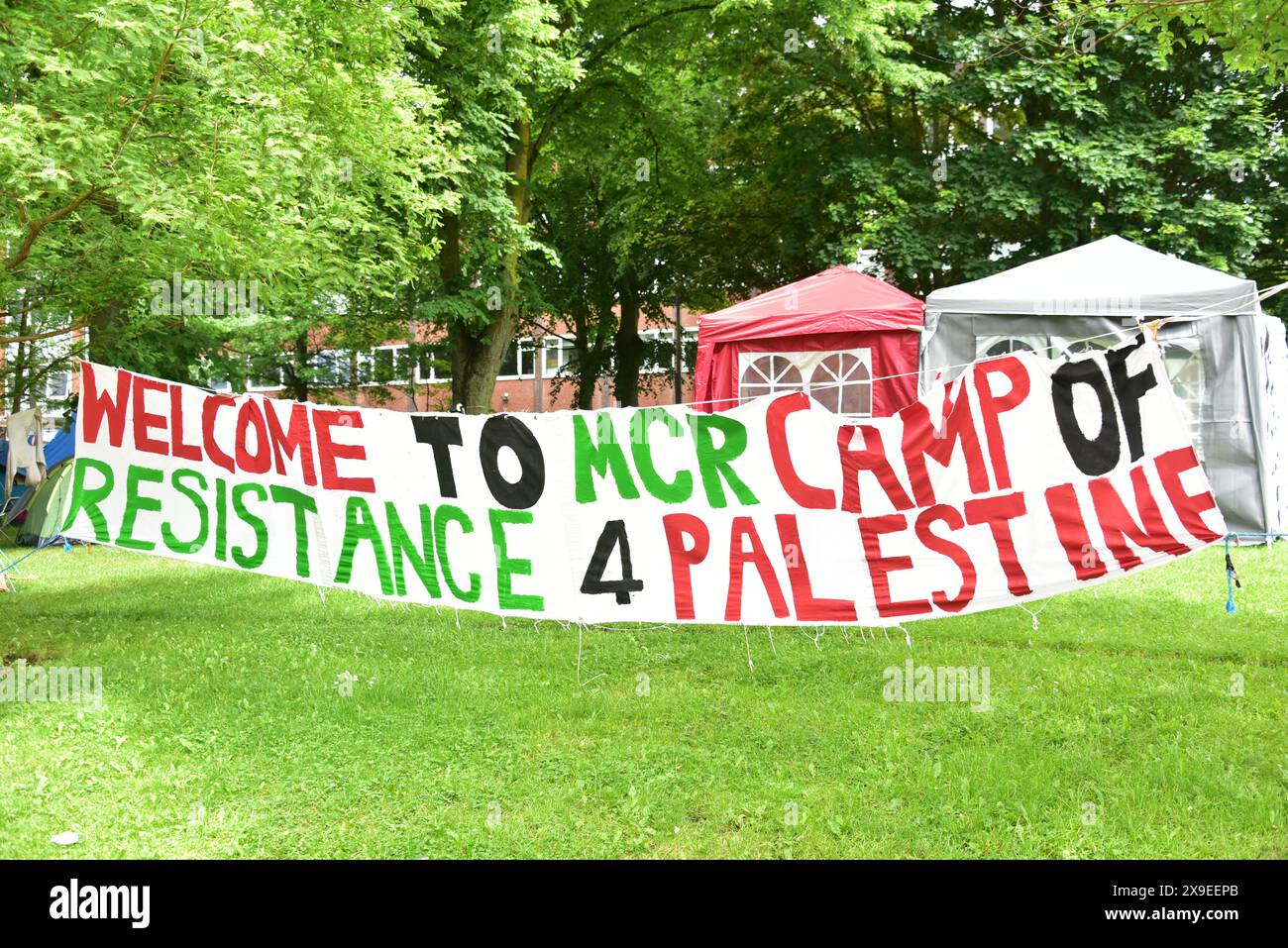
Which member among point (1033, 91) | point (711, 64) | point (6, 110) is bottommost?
point (6, 110)

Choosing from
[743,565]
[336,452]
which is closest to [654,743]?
[743,565]

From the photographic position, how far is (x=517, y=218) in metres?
23.5

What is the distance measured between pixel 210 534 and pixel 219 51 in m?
4.21

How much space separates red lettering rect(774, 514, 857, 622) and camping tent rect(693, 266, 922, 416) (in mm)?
6740

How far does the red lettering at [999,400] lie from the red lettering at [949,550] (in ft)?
1.27

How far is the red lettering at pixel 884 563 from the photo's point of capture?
738 cm

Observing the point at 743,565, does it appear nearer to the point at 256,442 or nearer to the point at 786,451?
the point at 786,451

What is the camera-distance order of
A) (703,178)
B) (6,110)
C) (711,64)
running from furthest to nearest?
(703,178)
(711,64)
(6,110)

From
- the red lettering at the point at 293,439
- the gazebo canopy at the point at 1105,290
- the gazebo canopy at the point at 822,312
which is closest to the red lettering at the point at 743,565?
the red lettering at the point at 293,439

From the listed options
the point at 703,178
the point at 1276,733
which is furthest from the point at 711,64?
the point at 1276,733

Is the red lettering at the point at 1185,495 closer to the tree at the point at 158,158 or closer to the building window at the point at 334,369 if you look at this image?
the tree at the point at 158,158

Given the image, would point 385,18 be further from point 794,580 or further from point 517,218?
point 794,580

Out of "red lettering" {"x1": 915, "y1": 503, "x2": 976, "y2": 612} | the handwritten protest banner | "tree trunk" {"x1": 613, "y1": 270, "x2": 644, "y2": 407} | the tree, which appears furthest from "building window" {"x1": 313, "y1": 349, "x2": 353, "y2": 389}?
"red lettering" {"x1": 915, "y1": 503, "x2": 976, "y2": 612}

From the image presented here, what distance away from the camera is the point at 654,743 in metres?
6.59
